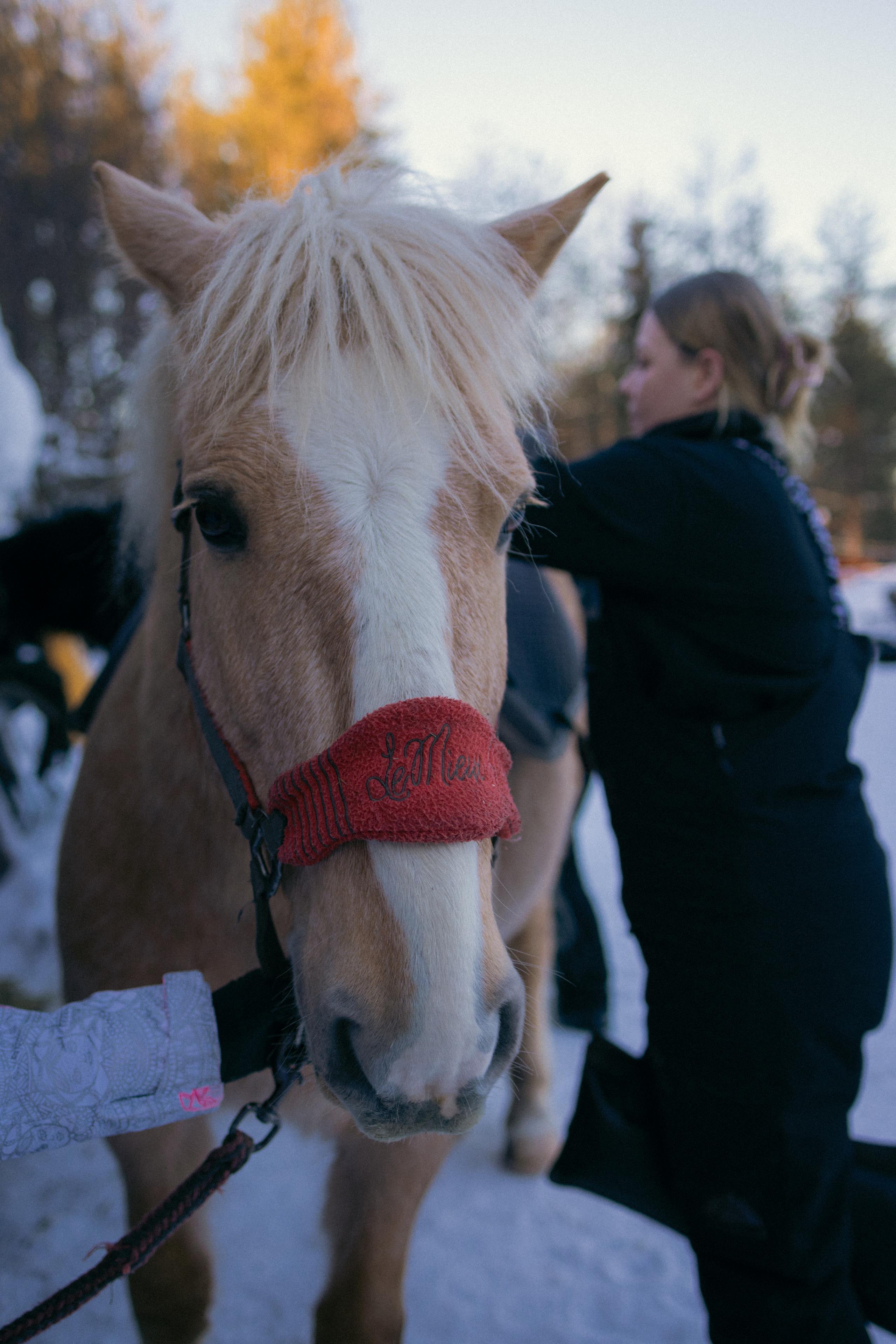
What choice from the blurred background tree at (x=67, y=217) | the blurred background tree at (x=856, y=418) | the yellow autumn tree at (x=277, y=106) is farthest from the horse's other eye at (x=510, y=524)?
the blurred background tree at (x=856, y=418)

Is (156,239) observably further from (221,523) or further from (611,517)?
(611,517)

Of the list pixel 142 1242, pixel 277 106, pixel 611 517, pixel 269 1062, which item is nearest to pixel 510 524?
pixel 611 517

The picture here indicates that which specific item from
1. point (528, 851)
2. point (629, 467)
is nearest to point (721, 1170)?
point (528, 851)

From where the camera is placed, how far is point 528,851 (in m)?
2.17

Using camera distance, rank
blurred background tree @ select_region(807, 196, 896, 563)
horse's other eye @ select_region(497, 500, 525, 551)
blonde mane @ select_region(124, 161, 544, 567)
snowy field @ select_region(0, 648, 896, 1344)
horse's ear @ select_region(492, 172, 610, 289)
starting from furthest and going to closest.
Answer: blurred background tree @ select_region(807, 196, 896, 563)
snowy field @ select_region(0, 648, 896, 1344)
horse's ear @ select_region(492, 172, 610, 289)
horse's other eye @ select_region(497, 500, 525, 551)
blonde mane @ select_region(124, 161, 544, 567)

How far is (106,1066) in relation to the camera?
1.00 m

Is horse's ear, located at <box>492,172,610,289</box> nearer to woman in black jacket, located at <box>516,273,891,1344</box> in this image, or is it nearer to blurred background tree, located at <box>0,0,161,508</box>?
woman in black jacket, located at <box>516,273,891,1344</box>

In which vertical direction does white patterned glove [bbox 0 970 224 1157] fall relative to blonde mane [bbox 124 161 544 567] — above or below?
below

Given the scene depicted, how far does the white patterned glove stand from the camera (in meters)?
0.95

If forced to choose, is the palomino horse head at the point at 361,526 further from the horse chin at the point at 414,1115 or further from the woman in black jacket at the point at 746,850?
the woman in black jacket at the point at 746,850

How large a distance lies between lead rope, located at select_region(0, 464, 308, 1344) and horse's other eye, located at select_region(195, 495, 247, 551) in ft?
0.10

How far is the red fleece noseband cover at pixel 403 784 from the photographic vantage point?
852 millimetres

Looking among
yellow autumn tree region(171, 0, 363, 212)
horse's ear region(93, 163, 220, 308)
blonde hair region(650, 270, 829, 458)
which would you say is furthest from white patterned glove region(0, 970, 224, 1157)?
yellow autumn tree region(171, 0, 363, 212)

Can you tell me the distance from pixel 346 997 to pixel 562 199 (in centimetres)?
144
